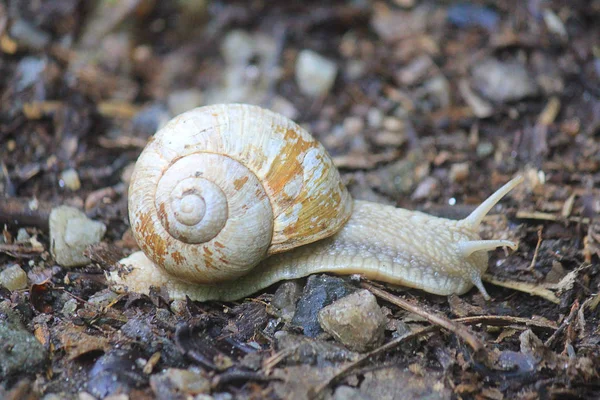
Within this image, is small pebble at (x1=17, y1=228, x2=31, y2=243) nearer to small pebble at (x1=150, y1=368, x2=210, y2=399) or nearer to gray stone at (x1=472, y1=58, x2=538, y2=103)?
small pebble at (x1=150, y1=368, x2=210, y2=399)

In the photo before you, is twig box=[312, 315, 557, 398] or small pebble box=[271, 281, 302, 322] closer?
twig box=[312, 315, 557, 398]

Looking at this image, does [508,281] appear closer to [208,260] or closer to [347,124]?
[208,260]

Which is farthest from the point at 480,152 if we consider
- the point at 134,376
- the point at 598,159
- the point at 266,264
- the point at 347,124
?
the point at 134,376

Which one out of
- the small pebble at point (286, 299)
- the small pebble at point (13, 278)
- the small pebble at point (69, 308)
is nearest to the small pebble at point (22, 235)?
the small pebble at point (13, 278)

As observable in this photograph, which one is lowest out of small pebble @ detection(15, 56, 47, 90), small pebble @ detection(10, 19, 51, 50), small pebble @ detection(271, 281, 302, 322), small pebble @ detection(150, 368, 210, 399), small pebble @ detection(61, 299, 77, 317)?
small pebble @ detection(271, 281, 302, 322)

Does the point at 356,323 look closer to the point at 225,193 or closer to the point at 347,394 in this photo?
the point at 347,394

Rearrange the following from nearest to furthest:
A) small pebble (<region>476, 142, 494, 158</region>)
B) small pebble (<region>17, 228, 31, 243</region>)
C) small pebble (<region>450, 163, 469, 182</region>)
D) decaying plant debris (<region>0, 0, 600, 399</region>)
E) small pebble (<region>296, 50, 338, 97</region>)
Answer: decaying plant debris (<region>0, 0, 600, 399</region>)
small pebble (<region>17, 228, 31, 243</region>)
small pebble (<region>450, 163, 469, 182</region>)
small pebble (<region>476, 142, 494, 158</region>)
small pebble (<region>296, 50, 338, 97</region>)

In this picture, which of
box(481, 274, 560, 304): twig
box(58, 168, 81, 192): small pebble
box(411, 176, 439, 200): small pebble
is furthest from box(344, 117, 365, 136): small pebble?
box(58, 168, 81, 192): small pebble
